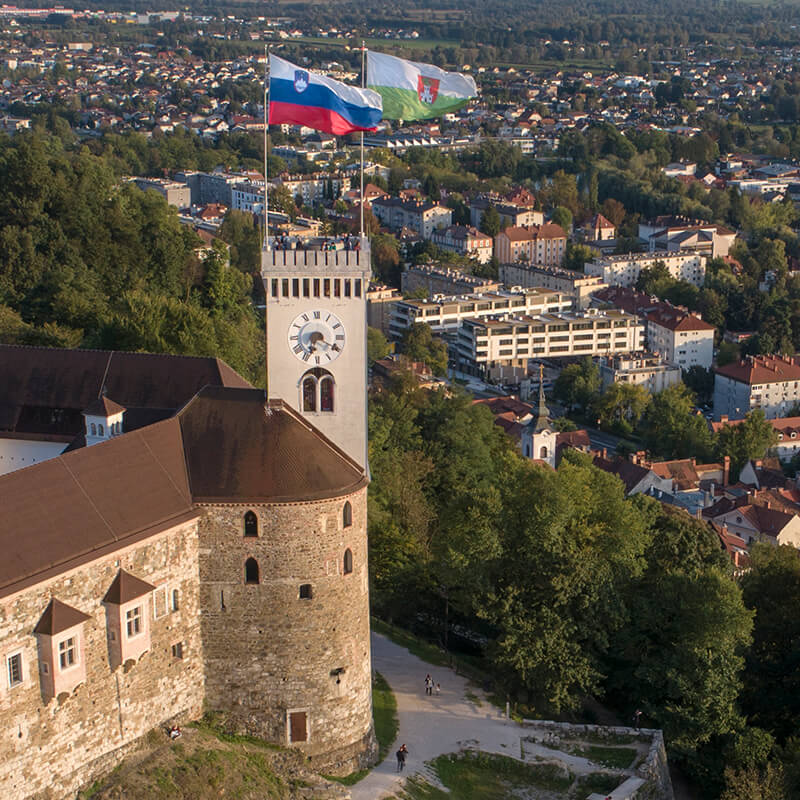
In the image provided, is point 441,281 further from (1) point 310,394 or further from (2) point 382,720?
(1) point 310,394

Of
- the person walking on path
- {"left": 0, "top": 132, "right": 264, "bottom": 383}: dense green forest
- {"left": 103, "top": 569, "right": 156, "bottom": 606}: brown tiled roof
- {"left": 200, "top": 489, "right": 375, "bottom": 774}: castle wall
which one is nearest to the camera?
{"left": 103, "top": 569, "right": 156, "bottom": 606}: brown tiled roof

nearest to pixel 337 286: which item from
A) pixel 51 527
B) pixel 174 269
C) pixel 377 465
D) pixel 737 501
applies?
pixel 51 527

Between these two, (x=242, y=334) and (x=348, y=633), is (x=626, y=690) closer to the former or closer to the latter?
(x=348, y=633)

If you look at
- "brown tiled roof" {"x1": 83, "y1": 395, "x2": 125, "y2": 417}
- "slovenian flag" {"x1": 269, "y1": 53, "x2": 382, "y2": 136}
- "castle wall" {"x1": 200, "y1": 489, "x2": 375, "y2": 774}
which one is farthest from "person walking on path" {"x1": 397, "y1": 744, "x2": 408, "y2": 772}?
"slovenian flag" {"x1": 269, "y1": 53, "x2": 382, "y2": 136}

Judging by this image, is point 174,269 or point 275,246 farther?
point 174,269

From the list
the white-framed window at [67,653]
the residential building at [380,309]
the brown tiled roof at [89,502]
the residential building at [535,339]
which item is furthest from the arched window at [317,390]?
the residential building at [380,309]

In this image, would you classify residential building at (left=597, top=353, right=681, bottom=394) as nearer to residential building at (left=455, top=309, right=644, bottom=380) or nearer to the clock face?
residential building at (left=455, top=309, right=644, bottom=380)
